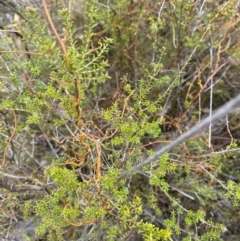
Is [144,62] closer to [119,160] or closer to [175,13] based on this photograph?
[175,13]

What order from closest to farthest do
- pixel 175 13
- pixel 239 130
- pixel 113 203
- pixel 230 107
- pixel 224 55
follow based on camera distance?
pixel 230 107 < pixel 113 203 < pixel 175 13 < pixel 224 55 < pixel 239 130

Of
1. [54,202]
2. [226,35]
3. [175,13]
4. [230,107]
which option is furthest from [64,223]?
[226,35]

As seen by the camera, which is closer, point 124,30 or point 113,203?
point 113,203

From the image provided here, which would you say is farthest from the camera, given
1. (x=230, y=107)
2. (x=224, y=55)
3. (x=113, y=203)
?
(x=224, y=55)

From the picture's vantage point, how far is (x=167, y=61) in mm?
2020

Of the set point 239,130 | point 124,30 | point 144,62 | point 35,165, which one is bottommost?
point 35,165

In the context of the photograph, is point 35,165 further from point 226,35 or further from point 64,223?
point 226,35

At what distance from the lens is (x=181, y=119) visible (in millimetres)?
1816

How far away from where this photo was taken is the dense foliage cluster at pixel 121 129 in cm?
125

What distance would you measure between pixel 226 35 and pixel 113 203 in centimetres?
103

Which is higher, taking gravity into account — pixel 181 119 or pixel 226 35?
pixel 226 35

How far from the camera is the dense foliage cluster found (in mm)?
1250

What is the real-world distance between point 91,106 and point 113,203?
2.61 ft

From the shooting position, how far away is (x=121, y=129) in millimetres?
1274
